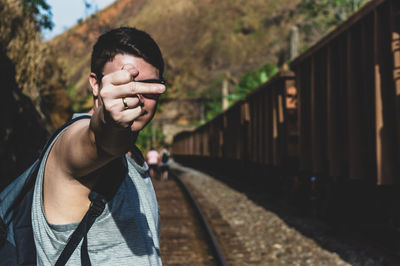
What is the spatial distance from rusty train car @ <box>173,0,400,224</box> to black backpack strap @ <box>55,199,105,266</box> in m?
4.25

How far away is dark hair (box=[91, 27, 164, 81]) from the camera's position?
121cm

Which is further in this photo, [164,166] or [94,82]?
[164,166]

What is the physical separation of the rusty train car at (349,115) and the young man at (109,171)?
4.07 meters

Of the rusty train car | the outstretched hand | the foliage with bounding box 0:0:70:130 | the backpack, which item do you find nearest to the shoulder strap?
the backpack

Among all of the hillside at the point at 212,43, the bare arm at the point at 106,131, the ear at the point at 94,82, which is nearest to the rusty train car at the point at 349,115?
the ear at the point at 94,82

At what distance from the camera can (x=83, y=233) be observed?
46.4 inches

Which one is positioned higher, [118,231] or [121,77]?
[121,77]

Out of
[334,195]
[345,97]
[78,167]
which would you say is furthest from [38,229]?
[334,195]

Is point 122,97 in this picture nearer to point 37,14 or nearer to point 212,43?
point 37,14

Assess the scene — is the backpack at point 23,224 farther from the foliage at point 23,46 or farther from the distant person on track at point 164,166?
the distant person on track at point 164,166

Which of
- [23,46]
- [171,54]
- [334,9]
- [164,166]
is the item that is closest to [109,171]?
[23,46]

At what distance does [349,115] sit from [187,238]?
3.33 m

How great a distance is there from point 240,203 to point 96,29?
7.97 m

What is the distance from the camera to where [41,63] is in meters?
9.38
